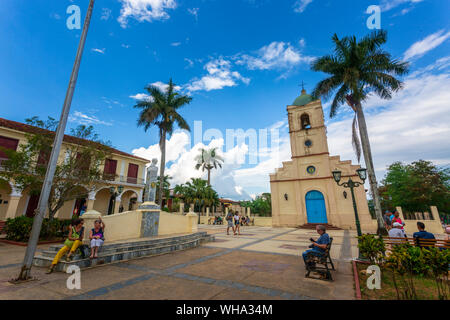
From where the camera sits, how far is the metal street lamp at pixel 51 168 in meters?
4.23

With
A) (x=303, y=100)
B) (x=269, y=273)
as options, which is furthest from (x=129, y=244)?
(x=303, y=100)

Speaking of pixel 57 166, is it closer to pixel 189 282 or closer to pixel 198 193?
pixel 189 282

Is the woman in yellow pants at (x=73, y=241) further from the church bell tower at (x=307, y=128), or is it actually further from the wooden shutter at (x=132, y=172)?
the church bell tower at (x=307, y=128)

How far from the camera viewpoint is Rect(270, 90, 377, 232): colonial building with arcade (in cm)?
1834

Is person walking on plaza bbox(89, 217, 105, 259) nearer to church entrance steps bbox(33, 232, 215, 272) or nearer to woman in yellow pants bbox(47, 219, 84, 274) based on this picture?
church entrance steps bbox(33, 232, 215, 272)

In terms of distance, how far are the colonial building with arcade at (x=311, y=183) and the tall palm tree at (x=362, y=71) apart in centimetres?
697

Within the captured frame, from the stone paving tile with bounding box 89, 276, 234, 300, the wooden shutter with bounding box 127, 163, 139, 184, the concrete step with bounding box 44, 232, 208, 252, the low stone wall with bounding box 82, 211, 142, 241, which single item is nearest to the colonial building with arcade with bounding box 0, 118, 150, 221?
the wooden shutter with bounding box 127, 163, 139, 184

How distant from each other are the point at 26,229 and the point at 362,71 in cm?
2041

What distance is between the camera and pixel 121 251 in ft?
20.5

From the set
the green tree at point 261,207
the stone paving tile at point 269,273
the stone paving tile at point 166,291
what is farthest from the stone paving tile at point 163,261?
the green tree at point 261,207

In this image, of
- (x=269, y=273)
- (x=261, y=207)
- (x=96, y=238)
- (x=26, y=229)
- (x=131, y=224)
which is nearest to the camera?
(x=269, y=273)
